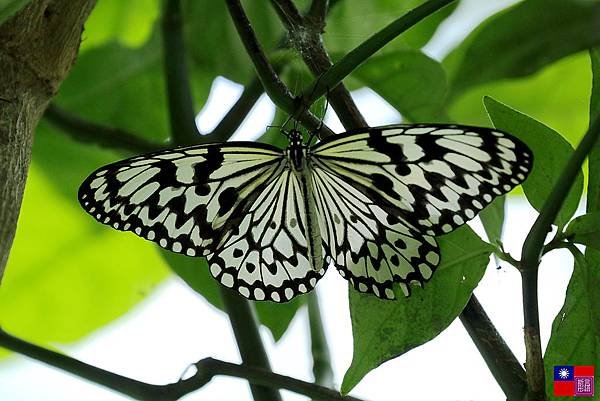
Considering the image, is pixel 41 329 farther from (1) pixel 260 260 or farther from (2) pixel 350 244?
(2) pixel 350 244

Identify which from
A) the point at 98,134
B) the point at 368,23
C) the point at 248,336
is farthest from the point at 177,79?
the point at 248,336

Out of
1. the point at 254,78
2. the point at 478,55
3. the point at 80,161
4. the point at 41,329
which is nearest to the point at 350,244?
the point at 254,78

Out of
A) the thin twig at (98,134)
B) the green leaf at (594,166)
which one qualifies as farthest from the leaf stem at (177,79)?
the green leaf at (594,166)

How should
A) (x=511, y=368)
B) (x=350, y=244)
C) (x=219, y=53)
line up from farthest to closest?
(x=219, y=53), (x=350, y=244), (x=511, y=368)

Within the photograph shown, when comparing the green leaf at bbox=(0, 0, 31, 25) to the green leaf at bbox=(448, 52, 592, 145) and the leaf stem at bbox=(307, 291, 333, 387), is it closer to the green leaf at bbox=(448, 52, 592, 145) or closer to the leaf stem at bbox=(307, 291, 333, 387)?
the leaf stem at bbox=(307, 291, 333, 387)

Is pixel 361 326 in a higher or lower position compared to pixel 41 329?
lower

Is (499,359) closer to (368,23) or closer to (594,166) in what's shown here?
(594,166)
